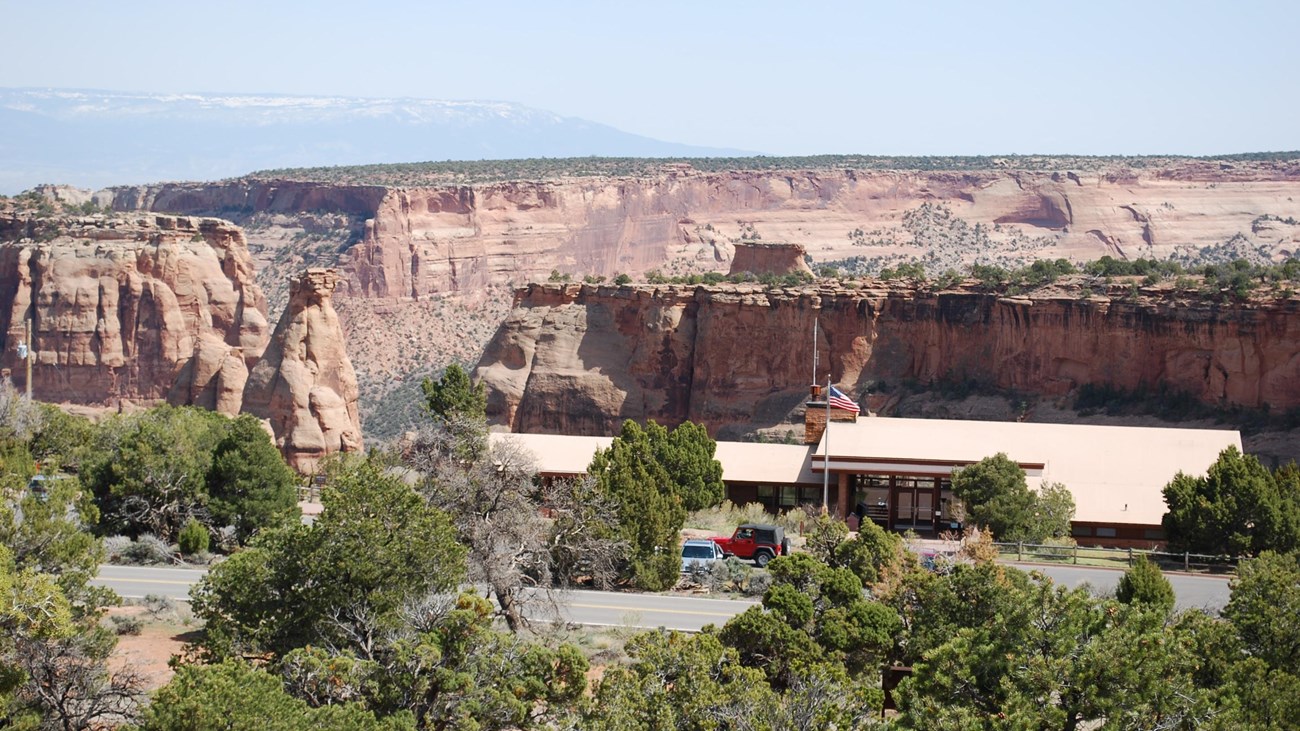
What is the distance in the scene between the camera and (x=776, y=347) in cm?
7688

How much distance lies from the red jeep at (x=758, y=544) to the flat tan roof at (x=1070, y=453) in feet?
26.7

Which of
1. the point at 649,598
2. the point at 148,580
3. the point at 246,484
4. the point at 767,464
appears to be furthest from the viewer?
the point at 767,464

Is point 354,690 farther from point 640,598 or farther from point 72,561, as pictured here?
point 640,598

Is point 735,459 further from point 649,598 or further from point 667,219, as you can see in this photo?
point 667,219

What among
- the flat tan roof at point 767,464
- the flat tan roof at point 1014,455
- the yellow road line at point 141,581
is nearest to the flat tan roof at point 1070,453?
the flat tan roof at point 1014,455

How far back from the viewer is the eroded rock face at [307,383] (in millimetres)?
66000

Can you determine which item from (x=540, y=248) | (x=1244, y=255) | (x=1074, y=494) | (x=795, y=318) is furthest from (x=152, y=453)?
(x=1244, y=255)

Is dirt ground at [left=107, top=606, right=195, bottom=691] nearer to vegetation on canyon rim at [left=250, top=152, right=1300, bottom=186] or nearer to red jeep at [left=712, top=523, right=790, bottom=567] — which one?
red jeep at [left=712, top=523, right=790, bottom=567]

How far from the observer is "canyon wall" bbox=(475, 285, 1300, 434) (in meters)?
71.1

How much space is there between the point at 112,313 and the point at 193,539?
43.1m

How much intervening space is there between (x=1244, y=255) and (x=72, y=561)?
103513mm

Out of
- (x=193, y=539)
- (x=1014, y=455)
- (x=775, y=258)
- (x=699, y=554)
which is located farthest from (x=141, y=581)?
(x=775, y=258)

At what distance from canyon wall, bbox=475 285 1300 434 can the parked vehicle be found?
34.3 m

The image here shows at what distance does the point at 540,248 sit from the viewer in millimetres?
121438
